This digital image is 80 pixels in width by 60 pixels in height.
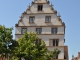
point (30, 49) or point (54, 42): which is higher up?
point (30, 49)

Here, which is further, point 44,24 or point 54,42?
point 44,24

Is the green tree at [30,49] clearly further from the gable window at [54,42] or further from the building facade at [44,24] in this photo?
the building facade at [44,24]

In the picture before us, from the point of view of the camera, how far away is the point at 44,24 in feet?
150

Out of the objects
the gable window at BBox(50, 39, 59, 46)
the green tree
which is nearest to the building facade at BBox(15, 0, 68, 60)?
the gable window at BBox(50, 39, 59, 46)

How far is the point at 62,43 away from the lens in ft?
146

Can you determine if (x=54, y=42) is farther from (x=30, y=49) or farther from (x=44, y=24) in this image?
(x=30, y=49)

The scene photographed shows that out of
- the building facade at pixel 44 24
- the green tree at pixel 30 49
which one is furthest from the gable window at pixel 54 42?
the green tree at pixel 30 49

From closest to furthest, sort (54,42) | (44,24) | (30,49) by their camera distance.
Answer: (30,49), (54,42), (44,24)

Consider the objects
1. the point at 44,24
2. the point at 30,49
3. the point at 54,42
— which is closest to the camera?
the point at 30,49

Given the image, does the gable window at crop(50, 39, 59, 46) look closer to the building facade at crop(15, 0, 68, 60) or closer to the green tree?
the building facade at crop(15, 0, 68, 60)

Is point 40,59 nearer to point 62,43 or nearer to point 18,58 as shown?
point 18,58

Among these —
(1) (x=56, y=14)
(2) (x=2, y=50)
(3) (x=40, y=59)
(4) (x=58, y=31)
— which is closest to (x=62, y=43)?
(4) (x=58, y=31)

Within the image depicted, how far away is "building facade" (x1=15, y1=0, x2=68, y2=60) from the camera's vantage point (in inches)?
1762

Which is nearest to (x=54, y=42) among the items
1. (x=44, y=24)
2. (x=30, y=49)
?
(x=44, y=24)
